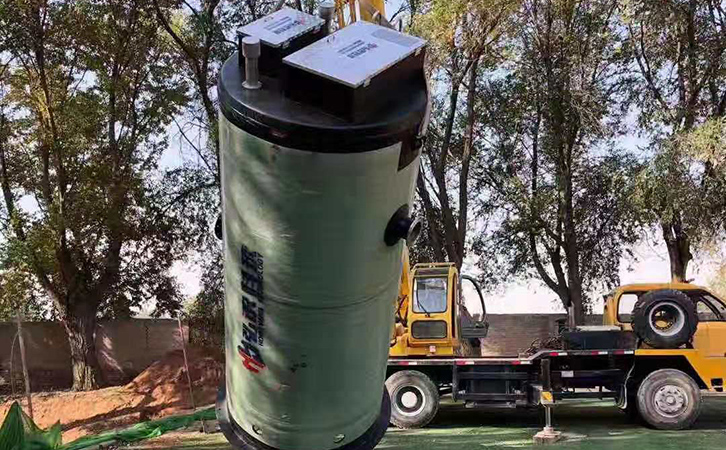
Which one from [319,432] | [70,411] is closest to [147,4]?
[70,411]

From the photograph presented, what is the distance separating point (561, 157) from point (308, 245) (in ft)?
55.7

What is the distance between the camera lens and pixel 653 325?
33.0ft

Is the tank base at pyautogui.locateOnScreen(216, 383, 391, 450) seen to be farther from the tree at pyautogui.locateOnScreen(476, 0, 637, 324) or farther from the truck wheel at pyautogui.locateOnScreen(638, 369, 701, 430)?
the tree at pyautogui.locateOnScreen(476, 0, 637, 324)

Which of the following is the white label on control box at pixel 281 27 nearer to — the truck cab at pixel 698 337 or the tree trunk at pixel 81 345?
the truck cab at pixel 698 337

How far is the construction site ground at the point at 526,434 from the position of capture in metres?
8.84

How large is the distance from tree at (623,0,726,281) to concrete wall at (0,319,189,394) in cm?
1252

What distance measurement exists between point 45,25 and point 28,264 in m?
5.25

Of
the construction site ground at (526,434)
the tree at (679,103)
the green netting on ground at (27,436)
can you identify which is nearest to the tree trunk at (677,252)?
the tree at (679,103)

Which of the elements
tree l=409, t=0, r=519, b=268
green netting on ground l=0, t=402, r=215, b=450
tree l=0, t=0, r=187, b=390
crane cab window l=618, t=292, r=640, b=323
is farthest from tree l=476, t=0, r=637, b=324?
green netting on ground l=0, t=402, r=215, b=450

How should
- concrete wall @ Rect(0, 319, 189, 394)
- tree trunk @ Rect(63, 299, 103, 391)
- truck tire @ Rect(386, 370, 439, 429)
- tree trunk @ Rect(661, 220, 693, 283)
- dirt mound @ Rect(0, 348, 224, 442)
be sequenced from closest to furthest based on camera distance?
truck tire @ Rect(386, 370, 439, 429)
dirt mound @ Rect(0, 348, 224, 442)
tree trunk @ Rect(661, 220, 693, 283)
tree trunk @ Rect(63, 299, 103, 391)
concrete wall @ Rect(0, 319, 189, 394)

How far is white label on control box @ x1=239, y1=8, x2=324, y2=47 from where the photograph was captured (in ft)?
8.38

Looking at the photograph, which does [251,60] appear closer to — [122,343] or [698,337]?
[698,337]

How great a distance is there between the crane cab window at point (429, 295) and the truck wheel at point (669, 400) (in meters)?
3.12

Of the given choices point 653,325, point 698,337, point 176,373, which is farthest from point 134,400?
point 698,337
